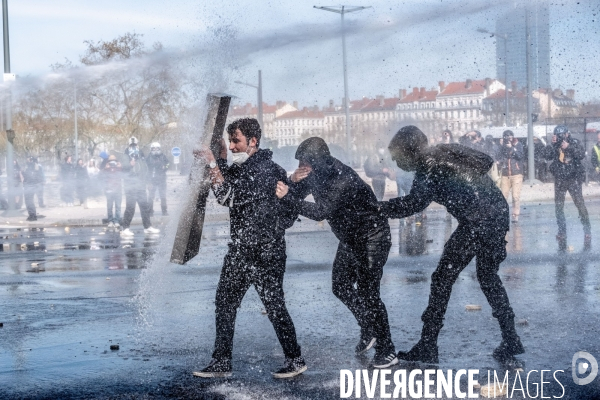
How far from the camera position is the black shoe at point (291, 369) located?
5.61 meters

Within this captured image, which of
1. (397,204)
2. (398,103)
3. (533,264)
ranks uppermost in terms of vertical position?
(398,103)

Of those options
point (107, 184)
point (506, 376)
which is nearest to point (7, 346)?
point (506, 376)

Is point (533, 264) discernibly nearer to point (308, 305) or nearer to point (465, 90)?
point (308, 305)

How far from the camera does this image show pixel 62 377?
227 inches

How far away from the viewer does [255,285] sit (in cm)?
567

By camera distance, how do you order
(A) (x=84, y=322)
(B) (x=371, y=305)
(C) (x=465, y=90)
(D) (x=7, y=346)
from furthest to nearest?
(C) (x=465, y=90)
(A) (x=84, y=322)
(D) (x=7, y=346)
(B) (x=371, y=305)

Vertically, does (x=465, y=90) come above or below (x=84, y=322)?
above

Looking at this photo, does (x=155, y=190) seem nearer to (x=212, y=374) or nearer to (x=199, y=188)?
(x=199, y=188)

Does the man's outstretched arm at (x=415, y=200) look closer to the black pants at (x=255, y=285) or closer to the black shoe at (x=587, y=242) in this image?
the black pants at (x=255, y=285)

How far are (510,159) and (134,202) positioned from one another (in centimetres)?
745

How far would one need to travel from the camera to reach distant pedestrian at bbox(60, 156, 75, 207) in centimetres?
2664

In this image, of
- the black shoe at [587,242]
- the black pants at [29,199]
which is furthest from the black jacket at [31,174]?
the black shoe at [587,242]

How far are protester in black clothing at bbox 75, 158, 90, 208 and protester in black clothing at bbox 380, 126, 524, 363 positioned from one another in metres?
19.2

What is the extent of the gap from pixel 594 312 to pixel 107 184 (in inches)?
510
